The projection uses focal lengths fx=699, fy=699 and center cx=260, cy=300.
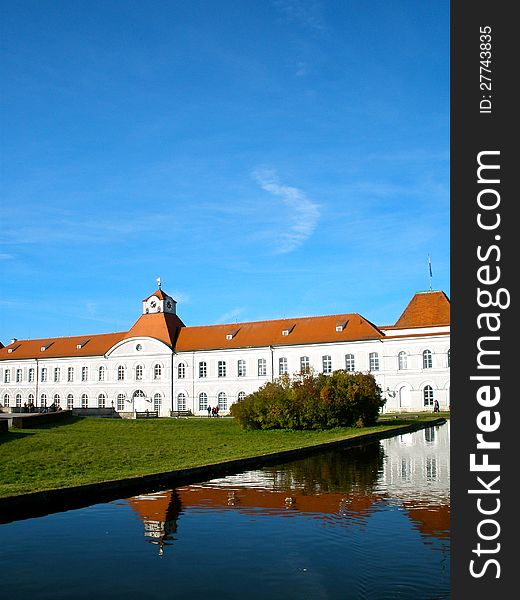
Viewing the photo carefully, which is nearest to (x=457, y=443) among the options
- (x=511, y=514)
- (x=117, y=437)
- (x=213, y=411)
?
(x=511, y=514)

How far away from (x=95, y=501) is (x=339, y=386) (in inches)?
965

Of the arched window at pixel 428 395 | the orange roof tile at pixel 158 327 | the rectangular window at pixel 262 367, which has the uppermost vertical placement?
the orange roof tile at pixel 158 327

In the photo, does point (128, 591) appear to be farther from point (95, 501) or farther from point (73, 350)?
Result: point (73, 350)

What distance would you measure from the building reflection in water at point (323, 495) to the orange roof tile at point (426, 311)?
38.9 metres

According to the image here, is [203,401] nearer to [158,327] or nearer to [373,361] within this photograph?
[158,327]

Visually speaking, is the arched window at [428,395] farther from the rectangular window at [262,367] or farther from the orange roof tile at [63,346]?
the orange roof tile at [63,346]

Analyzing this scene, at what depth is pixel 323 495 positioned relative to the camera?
1395cm

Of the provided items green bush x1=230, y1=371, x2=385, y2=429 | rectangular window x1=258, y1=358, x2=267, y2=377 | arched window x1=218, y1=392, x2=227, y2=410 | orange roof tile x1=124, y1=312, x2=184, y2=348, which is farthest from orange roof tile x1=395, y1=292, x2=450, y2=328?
orange roof tile x1=124, y1=312, x2=184, y2=348

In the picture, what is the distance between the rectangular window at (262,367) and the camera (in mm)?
65312

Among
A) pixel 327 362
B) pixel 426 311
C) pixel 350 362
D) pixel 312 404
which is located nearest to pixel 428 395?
pixel 426 311

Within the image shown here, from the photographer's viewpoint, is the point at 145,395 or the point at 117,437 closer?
the point at 117,437

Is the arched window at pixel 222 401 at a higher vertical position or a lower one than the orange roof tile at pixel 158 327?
lower

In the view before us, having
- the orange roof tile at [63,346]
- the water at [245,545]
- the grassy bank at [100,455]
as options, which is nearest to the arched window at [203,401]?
the orange roof tile at [63,346]

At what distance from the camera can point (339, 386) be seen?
36938 millimetres
